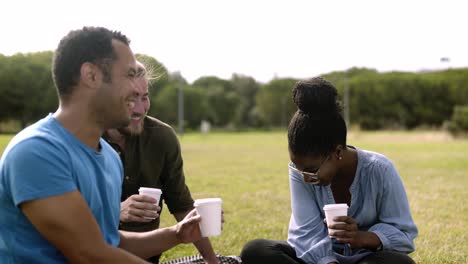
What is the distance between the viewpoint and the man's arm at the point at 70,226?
6.98ft

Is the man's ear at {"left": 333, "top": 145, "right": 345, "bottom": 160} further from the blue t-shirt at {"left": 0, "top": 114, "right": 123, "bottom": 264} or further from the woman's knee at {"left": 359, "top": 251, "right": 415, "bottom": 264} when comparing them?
the blue t-shirt at {"left": 0, "top": 114, "right": 123, "bottom": 264}

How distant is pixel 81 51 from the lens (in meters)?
2.30

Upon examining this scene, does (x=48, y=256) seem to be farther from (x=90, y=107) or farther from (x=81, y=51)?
(x=81, y=51)

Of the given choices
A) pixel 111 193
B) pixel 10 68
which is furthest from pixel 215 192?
pixel 111 193

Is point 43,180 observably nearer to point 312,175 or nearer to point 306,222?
point 312,175

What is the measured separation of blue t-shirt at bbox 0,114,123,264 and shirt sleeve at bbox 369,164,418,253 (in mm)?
1732

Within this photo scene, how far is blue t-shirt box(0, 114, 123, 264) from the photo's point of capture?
6.94ft

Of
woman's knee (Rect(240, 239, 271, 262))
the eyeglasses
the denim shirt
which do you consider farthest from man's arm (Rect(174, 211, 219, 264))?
the eyeglasses

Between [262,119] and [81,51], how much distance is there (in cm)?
7604

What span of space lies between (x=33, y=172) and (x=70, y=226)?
251 mm

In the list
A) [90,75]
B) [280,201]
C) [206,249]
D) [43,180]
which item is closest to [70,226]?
[43,180]

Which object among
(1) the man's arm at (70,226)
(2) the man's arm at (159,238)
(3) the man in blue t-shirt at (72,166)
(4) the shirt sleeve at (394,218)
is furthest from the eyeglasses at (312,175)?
(1) the man's arm at (70,226)

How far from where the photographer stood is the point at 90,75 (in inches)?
90.7

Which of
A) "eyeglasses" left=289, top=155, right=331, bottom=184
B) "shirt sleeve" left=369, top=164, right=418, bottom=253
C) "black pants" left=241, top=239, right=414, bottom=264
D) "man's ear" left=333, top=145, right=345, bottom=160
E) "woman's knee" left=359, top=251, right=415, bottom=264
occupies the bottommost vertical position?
"black pants" left=241, top=239, right=414, bottom=264
